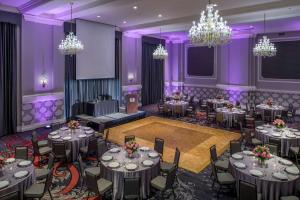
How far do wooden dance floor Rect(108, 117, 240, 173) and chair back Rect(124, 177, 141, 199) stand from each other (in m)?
2.70

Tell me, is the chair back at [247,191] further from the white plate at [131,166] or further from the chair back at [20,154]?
the chair back at [20,154]

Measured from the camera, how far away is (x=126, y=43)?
15.8 metres

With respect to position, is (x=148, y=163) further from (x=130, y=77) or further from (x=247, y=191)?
(x=130, y=77)

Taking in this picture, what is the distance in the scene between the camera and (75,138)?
7711 mm

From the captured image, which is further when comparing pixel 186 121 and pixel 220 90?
pixel 220 90

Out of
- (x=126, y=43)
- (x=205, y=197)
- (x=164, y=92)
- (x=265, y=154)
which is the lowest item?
(x=205, y=197)

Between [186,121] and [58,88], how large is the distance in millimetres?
7184

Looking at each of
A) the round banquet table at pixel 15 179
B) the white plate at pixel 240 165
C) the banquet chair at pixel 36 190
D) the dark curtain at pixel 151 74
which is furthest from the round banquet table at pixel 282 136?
the dark curtain at pixel 151 74

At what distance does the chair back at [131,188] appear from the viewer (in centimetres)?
493

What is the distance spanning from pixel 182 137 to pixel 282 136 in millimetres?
3961

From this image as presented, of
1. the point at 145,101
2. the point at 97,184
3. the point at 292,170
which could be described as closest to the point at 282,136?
the point at 292,170

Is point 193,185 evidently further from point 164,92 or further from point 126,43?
point 164,92

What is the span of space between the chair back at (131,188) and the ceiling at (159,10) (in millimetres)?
6280

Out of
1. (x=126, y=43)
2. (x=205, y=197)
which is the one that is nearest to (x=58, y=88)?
(x=126, y=43)
